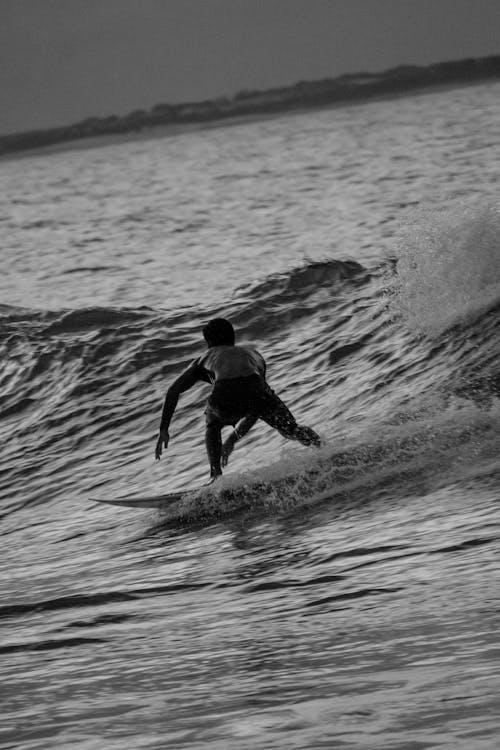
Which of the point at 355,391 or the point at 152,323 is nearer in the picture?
the point at 355,391

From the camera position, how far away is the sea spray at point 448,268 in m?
15.4

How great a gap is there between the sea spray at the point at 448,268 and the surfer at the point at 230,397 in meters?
4.41

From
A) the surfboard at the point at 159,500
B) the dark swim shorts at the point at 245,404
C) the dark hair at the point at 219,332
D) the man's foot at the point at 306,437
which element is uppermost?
the dark hair at the point at 219,332

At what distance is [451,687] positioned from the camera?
562cm

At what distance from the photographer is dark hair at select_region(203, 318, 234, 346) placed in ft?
36.4

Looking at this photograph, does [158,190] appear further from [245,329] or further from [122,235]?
[245,329]

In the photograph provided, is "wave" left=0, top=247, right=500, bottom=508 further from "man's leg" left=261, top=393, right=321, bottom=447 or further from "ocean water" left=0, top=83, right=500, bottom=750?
"man's leg" left=261, top=393, right=321, bottom=447

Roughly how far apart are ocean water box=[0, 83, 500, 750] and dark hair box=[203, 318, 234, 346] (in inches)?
44.7

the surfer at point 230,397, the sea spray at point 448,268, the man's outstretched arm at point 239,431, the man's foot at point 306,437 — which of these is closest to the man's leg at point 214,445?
the surfer at point 230,397

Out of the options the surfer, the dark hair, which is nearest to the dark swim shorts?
the surfer

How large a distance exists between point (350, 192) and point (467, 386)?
33794 millimetres

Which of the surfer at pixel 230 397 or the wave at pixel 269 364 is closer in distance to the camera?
the surfer at pixel 230 397

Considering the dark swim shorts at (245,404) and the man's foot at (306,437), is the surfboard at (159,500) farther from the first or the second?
the man's foot at (306,437)

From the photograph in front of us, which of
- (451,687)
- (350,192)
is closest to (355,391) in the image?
(451,687)
